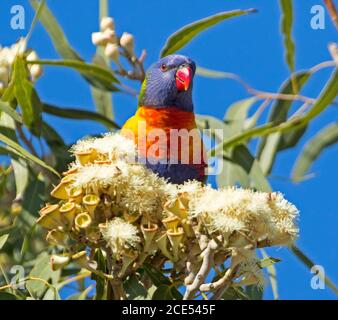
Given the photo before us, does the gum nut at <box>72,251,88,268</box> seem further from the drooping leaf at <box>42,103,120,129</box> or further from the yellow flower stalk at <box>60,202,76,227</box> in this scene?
the drooping leaf at <box>42,103,120,129</box>

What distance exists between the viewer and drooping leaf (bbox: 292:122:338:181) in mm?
4371

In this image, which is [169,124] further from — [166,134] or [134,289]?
[134,289]

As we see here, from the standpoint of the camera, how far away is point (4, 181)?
3.60 m

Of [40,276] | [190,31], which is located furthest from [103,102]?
[40,276]

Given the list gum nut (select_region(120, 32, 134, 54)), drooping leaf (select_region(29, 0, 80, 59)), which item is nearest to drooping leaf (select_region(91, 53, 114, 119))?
drooping leaf (select_region(29, 0, 80, 59))

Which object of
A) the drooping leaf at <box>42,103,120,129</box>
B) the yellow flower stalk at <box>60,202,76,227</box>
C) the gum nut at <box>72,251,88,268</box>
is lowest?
the gum nut at <box>72,251,88,268</box>

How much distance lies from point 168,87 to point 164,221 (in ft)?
5.61

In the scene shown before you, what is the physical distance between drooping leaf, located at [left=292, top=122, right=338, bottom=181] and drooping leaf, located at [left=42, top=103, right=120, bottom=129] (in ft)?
2.96

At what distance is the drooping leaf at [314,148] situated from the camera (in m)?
4.37

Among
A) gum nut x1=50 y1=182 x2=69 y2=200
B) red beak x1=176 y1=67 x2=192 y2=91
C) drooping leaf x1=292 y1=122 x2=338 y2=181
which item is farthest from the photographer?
drooping leaf x1=292 y1=122 x2=338 y2=181

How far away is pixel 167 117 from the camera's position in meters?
3.98

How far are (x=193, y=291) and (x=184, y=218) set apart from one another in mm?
184

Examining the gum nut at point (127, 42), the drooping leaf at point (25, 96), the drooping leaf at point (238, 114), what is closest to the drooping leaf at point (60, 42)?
the gum nut at point (127, 42)
